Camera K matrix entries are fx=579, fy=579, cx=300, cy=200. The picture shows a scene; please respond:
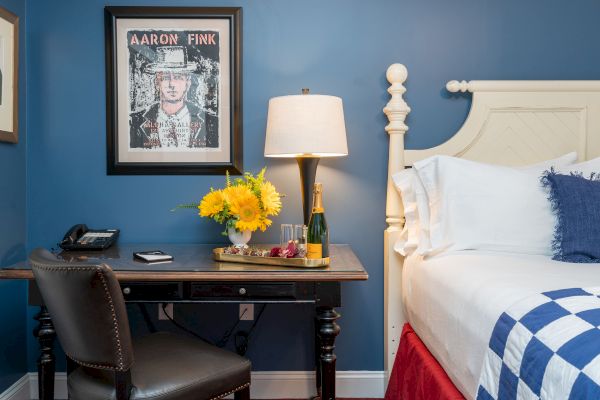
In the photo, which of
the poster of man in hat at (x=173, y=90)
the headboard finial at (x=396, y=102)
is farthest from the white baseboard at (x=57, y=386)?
the headboard finial at (x=396, y=102)

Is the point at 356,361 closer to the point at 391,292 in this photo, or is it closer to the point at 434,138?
the point at 391,292

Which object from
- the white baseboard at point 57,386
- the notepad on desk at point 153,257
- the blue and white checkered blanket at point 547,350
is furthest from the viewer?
the white baseboard at point 57,386

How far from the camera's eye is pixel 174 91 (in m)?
2.62

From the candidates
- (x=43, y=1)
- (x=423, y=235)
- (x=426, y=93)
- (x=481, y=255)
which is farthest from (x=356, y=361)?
(x=43, y=1)

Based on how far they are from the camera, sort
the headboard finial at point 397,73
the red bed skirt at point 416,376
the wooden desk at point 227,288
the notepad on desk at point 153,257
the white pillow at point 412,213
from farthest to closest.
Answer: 1. the headboard finial at point 397,73
2. the white pillow at point 412,213
3. the notepad on desk at point 153,257
4. the wooden desk at point 227,288
5. the red bed skirt at point 416,376

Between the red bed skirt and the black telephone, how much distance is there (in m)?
1.31

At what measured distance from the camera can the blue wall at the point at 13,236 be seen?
242cm

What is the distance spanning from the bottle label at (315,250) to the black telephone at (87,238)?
91 centimetres

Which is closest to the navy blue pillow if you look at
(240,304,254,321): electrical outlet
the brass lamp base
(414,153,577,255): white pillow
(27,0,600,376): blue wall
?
(414,153,577,255): white pillow

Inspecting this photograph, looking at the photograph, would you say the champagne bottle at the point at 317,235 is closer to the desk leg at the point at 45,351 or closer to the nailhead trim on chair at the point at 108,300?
the nailhead trim on chair at the point at 108,300

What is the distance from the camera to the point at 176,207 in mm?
2646

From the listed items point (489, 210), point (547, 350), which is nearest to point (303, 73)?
point (489, 210)

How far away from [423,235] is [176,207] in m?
1.11

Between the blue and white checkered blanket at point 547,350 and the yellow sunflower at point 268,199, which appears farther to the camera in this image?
the yellow sunflower at point 268,199
